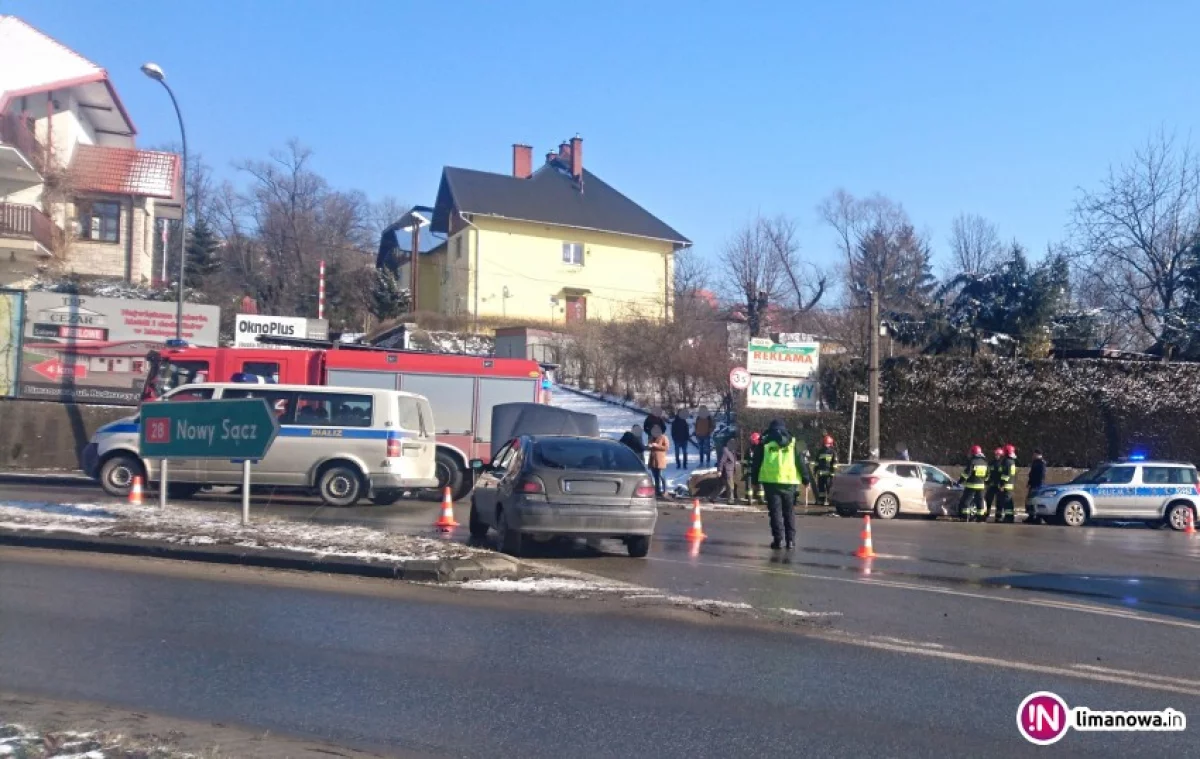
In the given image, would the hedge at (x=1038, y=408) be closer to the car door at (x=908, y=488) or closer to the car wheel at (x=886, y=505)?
the car door at (x=908, y=488)

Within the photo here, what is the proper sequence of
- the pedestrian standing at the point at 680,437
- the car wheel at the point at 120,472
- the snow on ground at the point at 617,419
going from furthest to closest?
the pedestrian standing at the point at 680,437 < the snow on ground at the point at 617,419 < the car wheel at the point at 120,472

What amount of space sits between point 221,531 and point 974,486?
16628 millimetres

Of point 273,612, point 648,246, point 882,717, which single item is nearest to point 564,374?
point 648,246

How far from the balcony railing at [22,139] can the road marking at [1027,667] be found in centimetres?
3699

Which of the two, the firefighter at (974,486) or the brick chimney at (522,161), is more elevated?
the brick chimney at (522,161)

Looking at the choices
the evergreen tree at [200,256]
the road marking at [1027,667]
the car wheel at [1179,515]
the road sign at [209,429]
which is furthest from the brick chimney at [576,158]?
the road marking at [1027,667]

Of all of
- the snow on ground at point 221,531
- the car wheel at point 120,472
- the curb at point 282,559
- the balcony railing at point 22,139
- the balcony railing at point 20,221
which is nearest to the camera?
the curb at point 282,559

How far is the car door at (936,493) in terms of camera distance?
23.5 metres

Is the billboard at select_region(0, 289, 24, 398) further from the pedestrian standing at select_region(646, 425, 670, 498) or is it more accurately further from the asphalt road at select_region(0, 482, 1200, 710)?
the pedestrian standing at select_region(646, 425, 670, 498)

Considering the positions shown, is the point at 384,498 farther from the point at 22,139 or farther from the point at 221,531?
the point at 22,139

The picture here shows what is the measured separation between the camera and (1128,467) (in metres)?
24.1

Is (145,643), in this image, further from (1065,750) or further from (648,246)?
(648,246)

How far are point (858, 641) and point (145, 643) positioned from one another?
5.06 m

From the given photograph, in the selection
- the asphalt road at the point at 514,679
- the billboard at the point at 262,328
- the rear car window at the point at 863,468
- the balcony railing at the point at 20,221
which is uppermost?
the balcony railing at the point at 20,221
